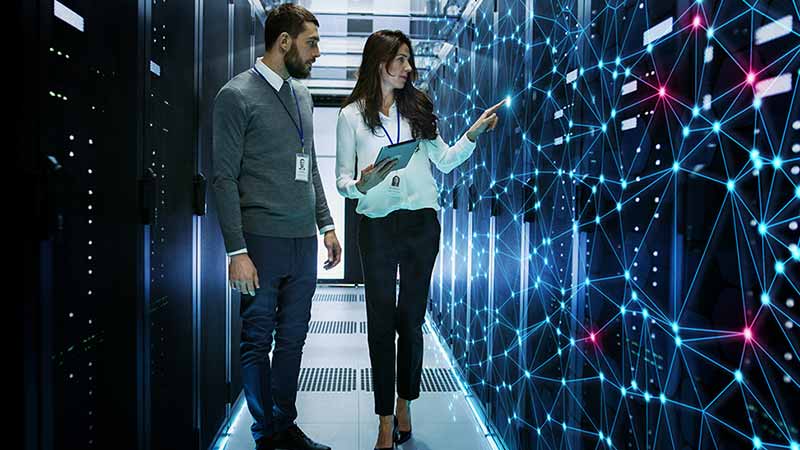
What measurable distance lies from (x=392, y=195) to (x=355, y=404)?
1.31m

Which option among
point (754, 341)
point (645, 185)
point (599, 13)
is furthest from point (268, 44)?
point (754, 341)

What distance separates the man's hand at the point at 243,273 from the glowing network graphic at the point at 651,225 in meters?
0.98

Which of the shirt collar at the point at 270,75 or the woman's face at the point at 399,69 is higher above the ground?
the woman's face at the point at 399,69

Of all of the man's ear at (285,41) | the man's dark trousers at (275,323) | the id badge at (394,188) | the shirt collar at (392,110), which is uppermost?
the man's ear at (285,41)

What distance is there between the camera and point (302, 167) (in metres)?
2.23

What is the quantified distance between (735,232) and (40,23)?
3.97ft

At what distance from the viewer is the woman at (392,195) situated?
2.29 meters

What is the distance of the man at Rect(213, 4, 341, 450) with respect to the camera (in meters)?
2.04

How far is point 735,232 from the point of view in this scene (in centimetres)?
96

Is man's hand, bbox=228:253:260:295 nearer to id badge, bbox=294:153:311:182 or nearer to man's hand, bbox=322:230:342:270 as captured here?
id badge, bbox=294:153:311:182

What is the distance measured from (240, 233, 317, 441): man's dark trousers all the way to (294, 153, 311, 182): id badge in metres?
0.23

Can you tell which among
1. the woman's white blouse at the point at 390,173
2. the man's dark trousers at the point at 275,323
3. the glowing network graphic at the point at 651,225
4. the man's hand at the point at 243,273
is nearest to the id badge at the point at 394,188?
the woman's white blouse at the point at 390,173

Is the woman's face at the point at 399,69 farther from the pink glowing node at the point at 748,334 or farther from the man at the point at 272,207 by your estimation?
the pink glowing node at the point at 748,334

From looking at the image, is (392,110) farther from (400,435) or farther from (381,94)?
(400,435)
